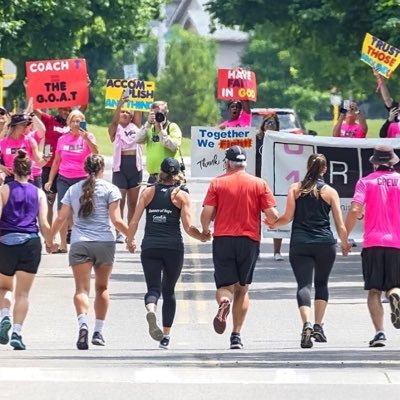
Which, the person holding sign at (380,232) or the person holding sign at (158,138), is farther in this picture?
the person holding sign at (158,138)

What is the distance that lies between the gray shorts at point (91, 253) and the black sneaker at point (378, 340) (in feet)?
7.49

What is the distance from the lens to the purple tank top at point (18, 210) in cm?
1538

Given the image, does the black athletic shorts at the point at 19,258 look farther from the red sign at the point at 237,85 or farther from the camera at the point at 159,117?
the red sign at the point at 237,85

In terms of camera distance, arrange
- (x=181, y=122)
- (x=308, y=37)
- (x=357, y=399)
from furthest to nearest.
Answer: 1. (x=181, y=122)
2. (x=308, y=37)
3. (x=357, y=399)

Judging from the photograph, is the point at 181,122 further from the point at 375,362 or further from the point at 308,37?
the point at 375,362

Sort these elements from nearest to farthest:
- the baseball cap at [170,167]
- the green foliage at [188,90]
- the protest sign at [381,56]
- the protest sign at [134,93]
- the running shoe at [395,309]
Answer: the running shoe at [395,309]
the baseball cap at [170,167]
the protest sign at [381,56]
the protest sign at [134,93]
the green foliage at [188,90]

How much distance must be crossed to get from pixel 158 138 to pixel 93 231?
6.92m

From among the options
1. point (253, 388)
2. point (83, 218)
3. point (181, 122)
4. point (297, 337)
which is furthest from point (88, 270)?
point (181, 122)

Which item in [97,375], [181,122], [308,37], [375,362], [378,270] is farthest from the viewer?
[181,122]

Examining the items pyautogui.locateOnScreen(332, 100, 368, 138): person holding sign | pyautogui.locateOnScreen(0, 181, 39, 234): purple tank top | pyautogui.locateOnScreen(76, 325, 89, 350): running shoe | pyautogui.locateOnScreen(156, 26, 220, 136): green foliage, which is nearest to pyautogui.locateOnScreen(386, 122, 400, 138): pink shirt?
pyautogui.locateOnScreen(332, 100, 368, 138): person holding sign

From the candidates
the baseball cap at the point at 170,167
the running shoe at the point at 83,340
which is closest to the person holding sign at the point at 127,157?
the baseball cap at the point at 170,167

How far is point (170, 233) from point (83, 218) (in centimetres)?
74

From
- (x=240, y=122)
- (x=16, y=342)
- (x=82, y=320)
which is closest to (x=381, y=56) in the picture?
(x=240, y=122)

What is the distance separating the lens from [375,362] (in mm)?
13727
